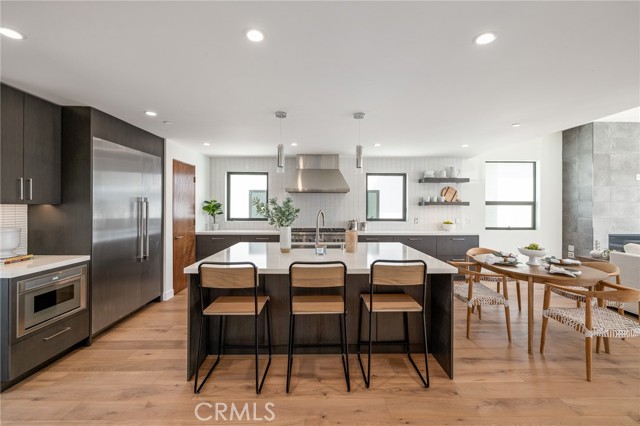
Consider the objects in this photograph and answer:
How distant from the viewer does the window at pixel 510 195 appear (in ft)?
20.0

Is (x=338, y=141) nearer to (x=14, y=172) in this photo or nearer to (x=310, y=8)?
(x=310, y=8)

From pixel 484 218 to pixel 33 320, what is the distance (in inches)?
265

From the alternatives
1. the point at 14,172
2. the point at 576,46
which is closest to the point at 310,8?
the point at 576,46

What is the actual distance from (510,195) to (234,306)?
6.06m

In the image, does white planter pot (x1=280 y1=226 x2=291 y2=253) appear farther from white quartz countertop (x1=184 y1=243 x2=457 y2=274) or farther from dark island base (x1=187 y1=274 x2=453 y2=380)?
dark island base (x1=187 y1=274 x2=453 y2=380)

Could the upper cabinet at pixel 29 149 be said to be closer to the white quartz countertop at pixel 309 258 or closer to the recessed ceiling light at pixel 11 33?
the recessed ceiling light at pixel 11 33

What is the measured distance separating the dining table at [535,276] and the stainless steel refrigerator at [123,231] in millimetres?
4057

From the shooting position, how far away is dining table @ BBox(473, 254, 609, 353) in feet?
8.39

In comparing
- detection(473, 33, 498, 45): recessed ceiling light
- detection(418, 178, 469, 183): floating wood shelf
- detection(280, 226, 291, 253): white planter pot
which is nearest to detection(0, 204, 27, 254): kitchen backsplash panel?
detection(280, 226, 291, 253): white planter pot

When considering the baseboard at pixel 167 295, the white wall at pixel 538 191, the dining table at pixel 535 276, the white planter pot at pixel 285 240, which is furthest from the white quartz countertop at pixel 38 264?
the white wall at pixel 538 191

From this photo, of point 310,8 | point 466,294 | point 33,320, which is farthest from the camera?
point 466,294

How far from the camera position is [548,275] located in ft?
8.76

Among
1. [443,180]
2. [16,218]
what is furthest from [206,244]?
[443,180]

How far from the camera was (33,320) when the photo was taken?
232 centimetres
